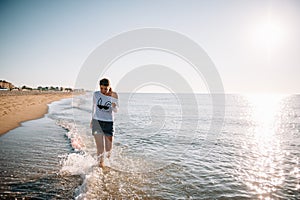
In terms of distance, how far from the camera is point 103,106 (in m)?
5.76

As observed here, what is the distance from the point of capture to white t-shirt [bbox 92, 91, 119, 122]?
570 cm

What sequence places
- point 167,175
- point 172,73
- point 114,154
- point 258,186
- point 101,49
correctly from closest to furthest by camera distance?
point 258,186 → point 167,175 → point 114,154 → point 101,49 → point 172,73

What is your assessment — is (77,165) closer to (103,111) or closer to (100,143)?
(100,143)

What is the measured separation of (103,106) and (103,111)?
0.16 m

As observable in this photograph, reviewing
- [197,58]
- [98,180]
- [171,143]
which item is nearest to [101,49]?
[197,58]

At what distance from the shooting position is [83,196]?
4.54 metres

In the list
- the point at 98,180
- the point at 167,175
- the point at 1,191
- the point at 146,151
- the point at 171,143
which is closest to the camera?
the point at 1,191

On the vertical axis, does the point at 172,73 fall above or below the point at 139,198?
above

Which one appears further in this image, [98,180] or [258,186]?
[258,186]

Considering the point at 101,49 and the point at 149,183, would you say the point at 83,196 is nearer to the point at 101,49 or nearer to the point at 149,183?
the point at 149,183

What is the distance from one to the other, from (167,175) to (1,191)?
174 inches

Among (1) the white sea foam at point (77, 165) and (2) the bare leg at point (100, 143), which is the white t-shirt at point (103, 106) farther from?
(1) the white sea foam at point (77, 165)

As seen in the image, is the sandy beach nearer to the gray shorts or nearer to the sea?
the sea

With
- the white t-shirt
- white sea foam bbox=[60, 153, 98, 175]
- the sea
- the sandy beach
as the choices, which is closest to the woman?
the white t-shirt
